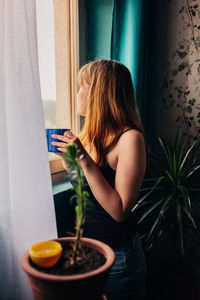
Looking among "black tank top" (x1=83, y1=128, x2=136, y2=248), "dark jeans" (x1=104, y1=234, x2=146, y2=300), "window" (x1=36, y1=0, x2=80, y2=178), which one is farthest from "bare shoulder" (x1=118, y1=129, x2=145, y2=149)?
"window" (x1=36, y1=0, x2=80, y2=178)

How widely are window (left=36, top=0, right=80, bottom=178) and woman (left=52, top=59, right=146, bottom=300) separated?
0.56 metres

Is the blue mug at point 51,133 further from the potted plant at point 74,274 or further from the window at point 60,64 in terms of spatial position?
the window at point 60,64

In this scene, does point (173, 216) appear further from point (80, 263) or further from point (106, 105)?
point (80, 263)

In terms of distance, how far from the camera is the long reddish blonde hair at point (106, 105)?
44.1 inches

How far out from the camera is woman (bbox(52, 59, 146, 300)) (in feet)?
3.30

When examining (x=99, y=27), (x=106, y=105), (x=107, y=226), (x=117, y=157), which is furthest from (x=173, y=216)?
(x=99, y=27)

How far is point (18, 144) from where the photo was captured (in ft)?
2.73

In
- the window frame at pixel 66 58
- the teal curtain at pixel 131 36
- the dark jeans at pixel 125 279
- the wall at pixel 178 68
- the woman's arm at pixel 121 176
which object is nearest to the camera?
the woman's arm at pixel 121 176

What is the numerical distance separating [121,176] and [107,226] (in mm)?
273

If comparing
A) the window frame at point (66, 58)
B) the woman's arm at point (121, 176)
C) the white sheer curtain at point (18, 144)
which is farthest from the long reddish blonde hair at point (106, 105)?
the window frame at point (66, 58)

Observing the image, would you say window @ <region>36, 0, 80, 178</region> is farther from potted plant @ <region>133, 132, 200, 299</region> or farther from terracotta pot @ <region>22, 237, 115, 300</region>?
terracotta pot @ <region>22, 237, 115, 300</region>

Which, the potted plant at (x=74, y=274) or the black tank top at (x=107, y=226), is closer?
the potted plant at (x=74, y=274)

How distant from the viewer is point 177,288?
6.79ft

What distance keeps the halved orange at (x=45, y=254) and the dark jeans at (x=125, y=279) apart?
1.70ft
